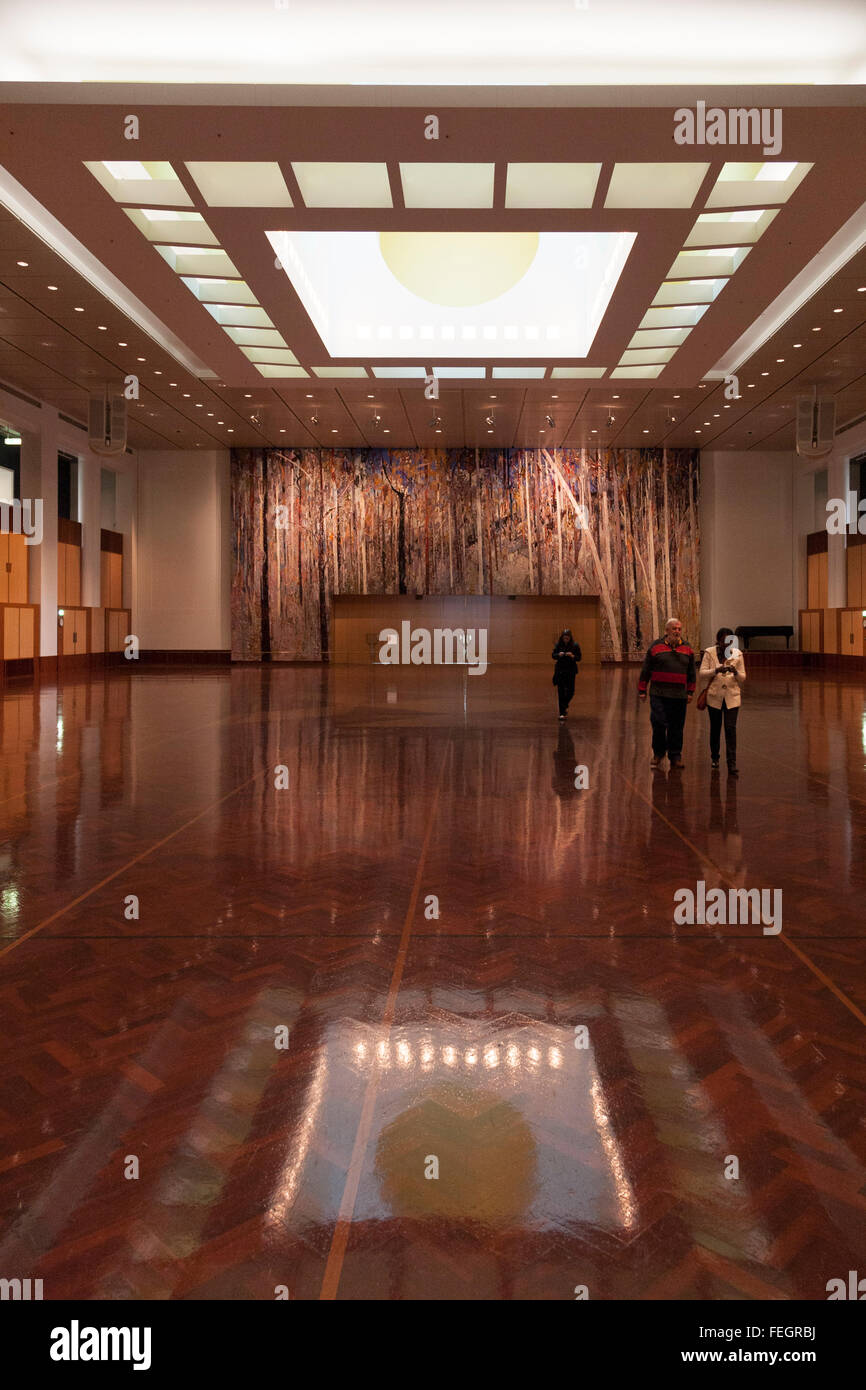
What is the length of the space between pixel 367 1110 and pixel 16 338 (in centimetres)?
2224

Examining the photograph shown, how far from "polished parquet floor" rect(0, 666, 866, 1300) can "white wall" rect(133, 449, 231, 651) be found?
27514mm

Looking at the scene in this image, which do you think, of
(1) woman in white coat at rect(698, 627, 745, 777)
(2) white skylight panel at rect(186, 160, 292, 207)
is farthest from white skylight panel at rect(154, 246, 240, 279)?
(1) woman in white coat at rect(698, 627, 745, 777)

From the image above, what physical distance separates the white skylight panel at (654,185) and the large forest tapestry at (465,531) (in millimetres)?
20812

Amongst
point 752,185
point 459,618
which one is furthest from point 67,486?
point 752,185

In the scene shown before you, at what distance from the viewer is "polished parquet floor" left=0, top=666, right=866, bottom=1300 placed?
2.42 metres

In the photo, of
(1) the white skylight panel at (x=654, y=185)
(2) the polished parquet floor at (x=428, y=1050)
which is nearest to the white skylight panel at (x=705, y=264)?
(1) the white skylight panel at (x=654, y=185)

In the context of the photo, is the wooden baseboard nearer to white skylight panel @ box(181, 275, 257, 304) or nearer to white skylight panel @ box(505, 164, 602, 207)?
white skylight panel @ box(181, 275, 257, 304)

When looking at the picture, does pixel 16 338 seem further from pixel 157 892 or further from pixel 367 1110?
pixel 367 1110

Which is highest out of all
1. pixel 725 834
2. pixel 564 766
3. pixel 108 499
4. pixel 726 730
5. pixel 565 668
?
pixel 108 499

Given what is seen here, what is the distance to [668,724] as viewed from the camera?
10.3 m

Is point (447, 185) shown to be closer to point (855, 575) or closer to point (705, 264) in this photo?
point (705, 264)

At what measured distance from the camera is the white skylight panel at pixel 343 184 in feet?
42.1

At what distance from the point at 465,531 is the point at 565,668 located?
A: 20330 mm

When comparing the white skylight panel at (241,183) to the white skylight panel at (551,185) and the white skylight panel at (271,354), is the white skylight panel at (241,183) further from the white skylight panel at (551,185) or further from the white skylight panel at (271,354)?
the white skylight panel at (271,354)
